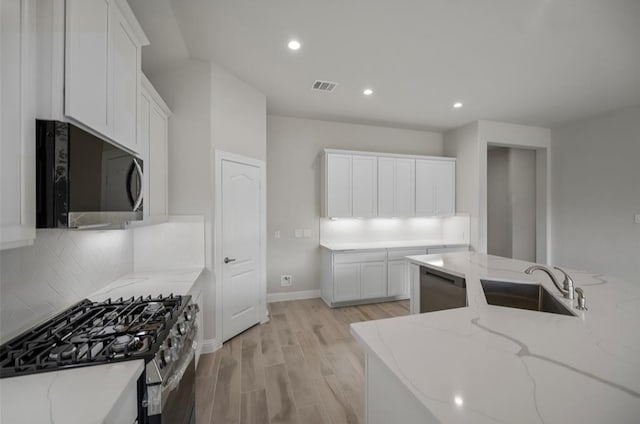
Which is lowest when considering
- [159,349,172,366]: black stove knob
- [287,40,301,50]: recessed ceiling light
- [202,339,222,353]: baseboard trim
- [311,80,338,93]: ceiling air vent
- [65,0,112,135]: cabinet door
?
[202,339,222,353]: baseboard trim

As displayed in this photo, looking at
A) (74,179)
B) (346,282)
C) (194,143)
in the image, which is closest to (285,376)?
(346,282)

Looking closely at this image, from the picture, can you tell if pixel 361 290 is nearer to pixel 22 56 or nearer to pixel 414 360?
pixel 414 360

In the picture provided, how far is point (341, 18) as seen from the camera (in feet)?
6.88

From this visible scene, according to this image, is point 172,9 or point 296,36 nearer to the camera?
point 172,9

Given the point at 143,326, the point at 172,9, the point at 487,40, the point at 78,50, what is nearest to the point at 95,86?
the point at 78,50

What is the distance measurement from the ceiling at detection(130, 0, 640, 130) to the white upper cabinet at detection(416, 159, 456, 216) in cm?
110

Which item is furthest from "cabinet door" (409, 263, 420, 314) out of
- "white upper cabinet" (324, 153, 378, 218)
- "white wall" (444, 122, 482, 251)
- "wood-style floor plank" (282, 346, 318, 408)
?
"white wall" (444, 122, 482, 251)

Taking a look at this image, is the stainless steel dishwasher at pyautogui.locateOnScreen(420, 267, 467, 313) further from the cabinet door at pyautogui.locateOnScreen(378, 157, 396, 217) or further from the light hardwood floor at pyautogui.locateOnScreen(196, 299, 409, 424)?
the cabinet door at pyautogui.locateOnScreen(378, 157, 396, 217)

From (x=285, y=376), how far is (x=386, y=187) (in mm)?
3144

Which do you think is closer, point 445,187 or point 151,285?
point 151,285

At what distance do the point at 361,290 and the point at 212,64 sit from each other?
3.51 meters

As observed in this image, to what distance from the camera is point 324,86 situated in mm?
3238

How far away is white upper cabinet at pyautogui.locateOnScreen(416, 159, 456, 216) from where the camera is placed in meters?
4.58

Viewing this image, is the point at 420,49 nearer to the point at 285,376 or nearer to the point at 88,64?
the point at 88,64
